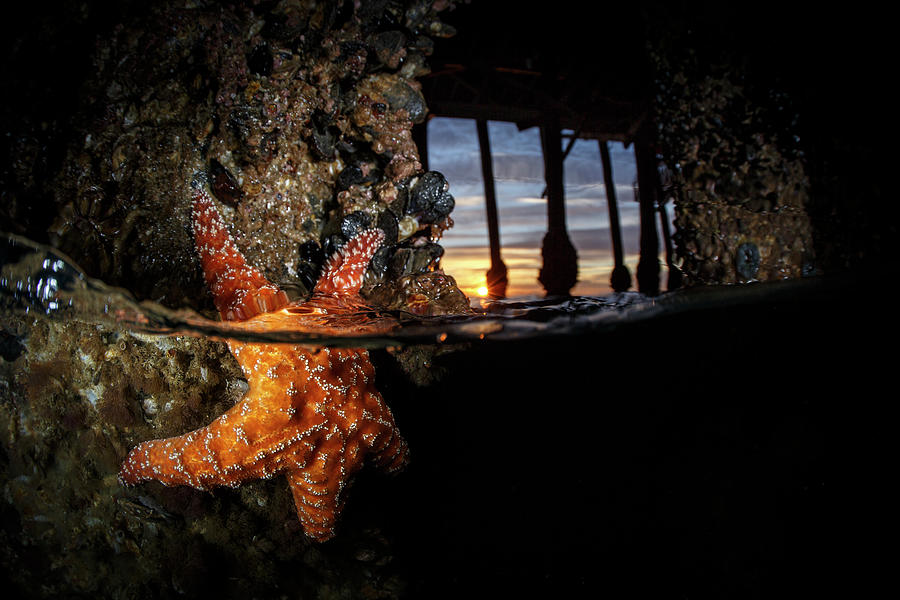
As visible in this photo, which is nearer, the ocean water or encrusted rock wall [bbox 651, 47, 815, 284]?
encrusted rock wall [bbox 651, 47, 815, 284]

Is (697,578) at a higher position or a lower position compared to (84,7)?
lower

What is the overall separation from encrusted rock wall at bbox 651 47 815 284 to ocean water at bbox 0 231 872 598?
278 millimetres

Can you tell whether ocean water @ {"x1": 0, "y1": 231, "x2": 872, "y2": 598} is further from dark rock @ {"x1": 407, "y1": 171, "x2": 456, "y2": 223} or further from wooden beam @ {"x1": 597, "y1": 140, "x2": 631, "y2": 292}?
wooden beam @ {"x1": 597, "y1": 140, "x2": 631, "y2": 292}

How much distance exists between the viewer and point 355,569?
8.47 ft

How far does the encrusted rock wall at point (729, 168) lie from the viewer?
89.0 inches

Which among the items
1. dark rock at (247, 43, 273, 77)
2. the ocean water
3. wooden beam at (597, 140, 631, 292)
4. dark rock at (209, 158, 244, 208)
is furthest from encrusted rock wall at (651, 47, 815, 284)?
wooden beam at (597, 140, 631, 292)

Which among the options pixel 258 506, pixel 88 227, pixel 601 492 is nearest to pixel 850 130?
pixel 601 492

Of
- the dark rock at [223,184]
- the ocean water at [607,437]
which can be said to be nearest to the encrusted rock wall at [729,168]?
the ocean water at [607,437]

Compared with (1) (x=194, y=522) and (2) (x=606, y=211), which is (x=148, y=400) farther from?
(2) (x=606, y=211)

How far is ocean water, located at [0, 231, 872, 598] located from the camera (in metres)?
2.52

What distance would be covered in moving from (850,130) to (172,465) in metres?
3.94

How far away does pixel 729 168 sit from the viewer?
89.8 inches

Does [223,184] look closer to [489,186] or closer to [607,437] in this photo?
[607,437]

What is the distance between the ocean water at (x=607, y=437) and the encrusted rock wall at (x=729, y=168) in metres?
0.28
